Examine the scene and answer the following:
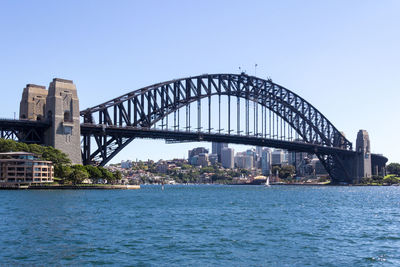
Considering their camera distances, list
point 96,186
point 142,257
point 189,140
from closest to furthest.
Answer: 1. point 142,257
2. point 96,186
3. point 189,140

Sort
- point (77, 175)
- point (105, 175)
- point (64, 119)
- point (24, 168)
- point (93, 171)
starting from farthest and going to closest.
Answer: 1. point (105, 175)
2. point (93, 171)
3. point (64, 119)
4. point (77, 175)
5. point (24, 168)

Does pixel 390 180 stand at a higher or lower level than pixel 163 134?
lower

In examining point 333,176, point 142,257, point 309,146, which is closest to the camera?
point 142,257

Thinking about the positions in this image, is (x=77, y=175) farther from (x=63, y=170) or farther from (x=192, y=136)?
(x=192, y=136)

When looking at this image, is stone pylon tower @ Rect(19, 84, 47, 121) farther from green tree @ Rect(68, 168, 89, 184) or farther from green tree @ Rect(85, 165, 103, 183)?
green tree @ Rect(68, 168, 89, 184)

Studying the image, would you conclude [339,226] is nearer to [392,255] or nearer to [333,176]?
[392,255]

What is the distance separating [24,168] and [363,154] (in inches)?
4218

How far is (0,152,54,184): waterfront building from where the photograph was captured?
81438mm

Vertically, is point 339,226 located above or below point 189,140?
below

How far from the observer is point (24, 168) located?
82.6 m

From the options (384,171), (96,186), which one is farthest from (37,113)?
(384,171)

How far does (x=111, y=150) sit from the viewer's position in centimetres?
9594

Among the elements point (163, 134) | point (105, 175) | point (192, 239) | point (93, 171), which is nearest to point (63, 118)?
point (93, 171)

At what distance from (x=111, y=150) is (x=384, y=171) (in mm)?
118808
